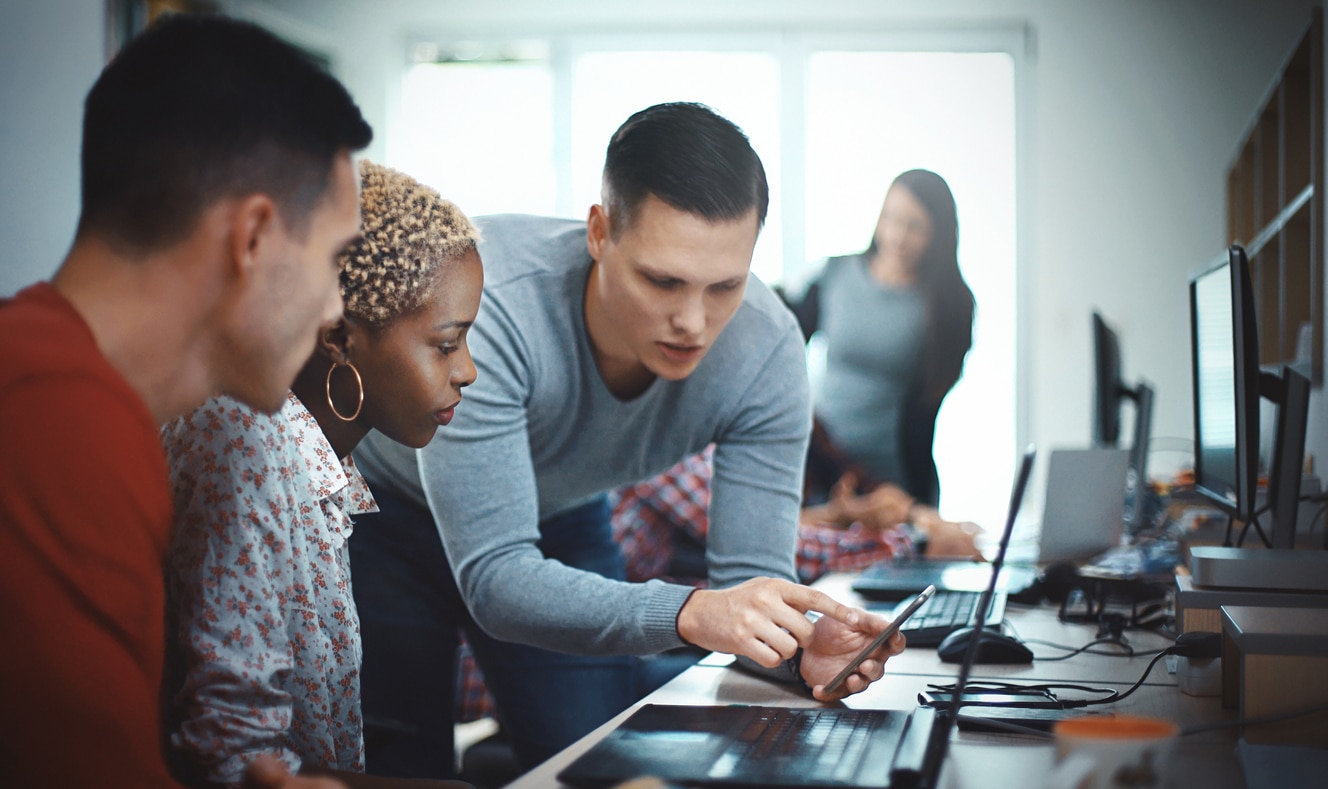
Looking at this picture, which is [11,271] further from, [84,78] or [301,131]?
[301,131]

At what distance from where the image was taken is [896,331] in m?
3.64

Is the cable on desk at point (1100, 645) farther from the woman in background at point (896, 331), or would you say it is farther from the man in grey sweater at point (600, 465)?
the woman in background at point (896, 331)

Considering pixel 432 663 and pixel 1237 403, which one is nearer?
pixel 1237 403

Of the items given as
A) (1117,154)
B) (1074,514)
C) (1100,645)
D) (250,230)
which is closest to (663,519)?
(1074,514)

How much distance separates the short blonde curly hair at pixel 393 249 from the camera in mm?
1058

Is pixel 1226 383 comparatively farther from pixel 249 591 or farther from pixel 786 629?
pixel 249 591

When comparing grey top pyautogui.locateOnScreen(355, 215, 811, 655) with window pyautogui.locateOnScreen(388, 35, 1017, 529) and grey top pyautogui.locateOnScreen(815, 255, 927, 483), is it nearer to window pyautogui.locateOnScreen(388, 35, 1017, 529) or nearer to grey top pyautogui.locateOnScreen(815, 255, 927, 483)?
grey top pyautogui.locateOnScreen(815, 255, 927, 483)

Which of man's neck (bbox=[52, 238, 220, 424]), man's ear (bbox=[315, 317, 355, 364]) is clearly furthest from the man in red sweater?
man's ear (bbox=[315, 317, 355, 364])

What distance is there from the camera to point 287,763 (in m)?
0.89

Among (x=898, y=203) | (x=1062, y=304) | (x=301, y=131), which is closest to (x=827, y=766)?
(x=301, y=131)

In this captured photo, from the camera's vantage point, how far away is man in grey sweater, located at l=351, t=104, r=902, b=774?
115 cm

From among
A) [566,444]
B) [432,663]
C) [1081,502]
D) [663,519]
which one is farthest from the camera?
[663,519]

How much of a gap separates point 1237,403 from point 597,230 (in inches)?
31.7

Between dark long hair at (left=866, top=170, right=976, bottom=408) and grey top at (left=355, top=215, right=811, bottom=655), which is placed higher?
dark long hair at (left=866, top=170, right=976, bottom=408)
